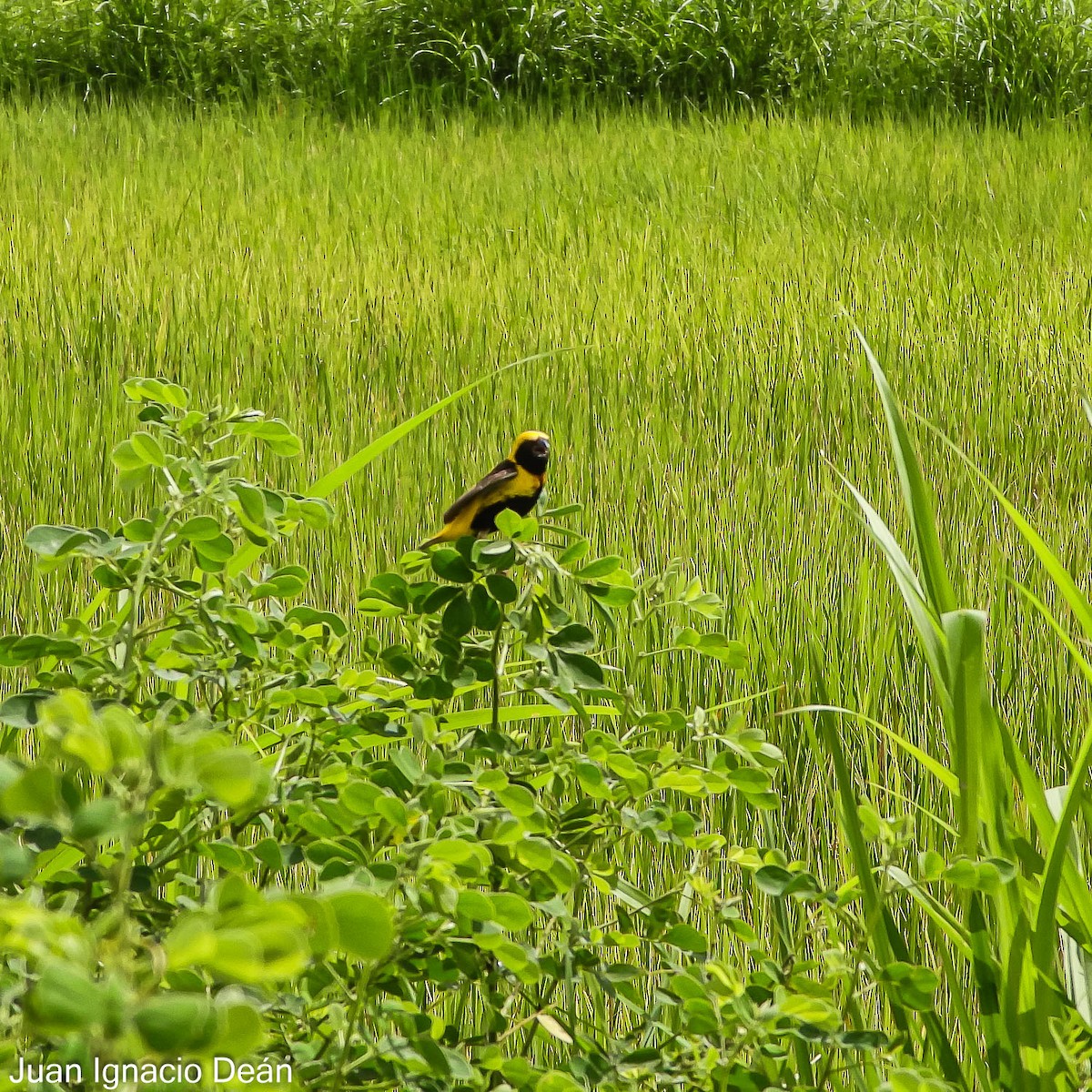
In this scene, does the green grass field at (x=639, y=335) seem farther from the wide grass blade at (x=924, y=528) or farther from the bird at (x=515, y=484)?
the bird at (x=515, y=484)

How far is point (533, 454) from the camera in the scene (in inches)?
44.3

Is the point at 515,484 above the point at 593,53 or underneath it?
underneath

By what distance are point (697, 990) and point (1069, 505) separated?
192cm

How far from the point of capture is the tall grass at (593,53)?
585 centimetres

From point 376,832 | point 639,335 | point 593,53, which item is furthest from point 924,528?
point 593,53

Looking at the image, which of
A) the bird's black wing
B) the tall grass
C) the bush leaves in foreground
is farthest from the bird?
the tall grass

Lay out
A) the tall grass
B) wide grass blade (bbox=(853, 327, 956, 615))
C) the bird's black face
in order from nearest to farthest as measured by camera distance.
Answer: wide grass blade (bbox=(853, 327, 956, 615)) < the bird's black face < the tall grass

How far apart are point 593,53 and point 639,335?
139 inches

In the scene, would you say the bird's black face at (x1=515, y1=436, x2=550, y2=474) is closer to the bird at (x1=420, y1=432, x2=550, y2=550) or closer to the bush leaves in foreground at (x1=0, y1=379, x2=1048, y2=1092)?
the bird at (x1=420, y1=432, x2=550, y2=550)

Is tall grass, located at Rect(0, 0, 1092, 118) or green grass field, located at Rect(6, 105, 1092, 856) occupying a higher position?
tall grass, located at Rect(0, 0, 1092, 118)

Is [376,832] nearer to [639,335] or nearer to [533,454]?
[533,454]

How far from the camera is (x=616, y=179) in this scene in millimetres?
4609

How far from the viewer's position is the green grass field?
1955 mm

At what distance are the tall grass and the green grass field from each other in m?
0.67
